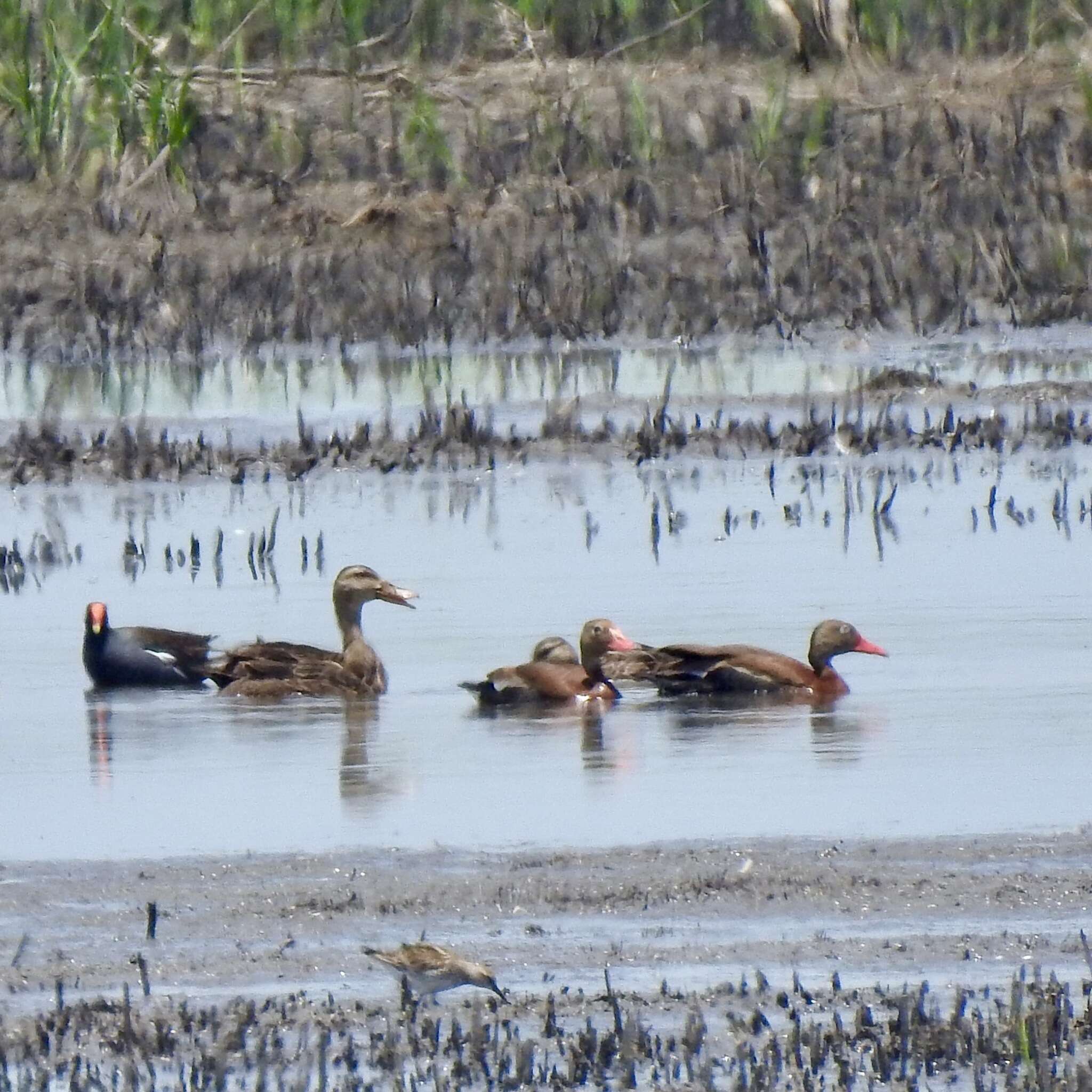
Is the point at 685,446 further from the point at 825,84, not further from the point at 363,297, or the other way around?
the point at 825,84

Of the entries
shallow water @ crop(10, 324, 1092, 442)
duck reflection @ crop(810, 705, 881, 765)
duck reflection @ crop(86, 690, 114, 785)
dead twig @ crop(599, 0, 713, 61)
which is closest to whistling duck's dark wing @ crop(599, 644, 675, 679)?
duck reflection @ crop(810, 705, 881, 765)

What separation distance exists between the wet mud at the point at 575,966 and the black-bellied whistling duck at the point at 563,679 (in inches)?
91.2

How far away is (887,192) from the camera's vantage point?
2162 centimetres

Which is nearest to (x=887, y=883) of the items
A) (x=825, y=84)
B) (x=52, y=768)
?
(x=52, y=768)

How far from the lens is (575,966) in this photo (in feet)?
21.0

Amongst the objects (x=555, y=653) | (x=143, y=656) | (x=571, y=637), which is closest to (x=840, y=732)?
(x=555, y=653)

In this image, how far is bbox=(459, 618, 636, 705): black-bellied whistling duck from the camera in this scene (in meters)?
9.75

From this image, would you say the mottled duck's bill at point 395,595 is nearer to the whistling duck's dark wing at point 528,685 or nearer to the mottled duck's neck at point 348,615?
the mottled duck's neck at point 348,615

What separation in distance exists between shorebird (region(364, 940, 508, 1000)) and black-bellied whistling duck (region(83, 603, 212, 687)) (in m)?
4.41

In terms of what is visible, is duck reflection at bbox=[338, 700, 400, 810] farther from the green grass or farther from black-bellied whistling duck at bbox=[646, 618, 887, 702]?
the green grass

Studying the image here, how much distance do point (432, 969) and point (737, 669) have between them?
4114mm

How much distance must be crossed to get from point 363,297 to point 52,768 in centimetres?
1133

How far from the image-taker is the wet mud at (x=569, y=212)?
19391mm

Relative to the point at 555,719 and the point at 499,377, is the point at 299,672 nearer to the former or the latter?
the point at 555,719
